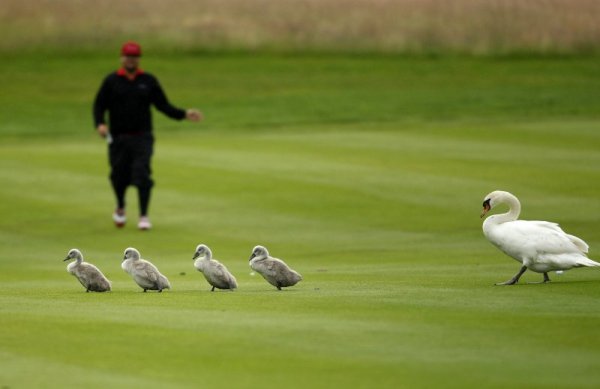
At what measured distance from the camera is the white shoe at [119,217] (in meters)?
21.8

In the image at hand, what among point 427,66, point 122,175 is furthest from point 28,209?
point 427,66

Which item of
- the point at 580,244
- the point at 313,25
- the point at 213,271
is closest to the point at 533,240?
the point at 580,244

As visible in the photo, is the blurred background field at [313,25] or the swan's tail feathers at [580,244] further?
the blurred background field at [313,25]

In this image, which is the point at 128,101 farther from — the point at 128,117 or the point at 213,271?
the point at 213,271

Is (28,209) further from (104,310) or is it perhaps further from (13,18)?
(13,18)

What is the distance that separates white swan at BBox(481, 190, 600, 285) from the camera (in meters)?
13.4

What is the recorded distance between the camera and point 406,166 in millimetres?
25812

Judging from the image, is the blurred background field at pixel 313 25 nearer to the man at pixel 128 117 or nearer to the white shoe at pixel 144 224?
the man at pixel 128 117

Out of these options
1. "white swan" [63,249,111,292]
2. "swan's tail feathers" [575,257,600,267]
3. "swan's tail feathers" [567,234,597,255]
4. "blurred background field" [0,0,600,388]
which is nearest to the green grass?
"blurred background field" [0,0,600,388]

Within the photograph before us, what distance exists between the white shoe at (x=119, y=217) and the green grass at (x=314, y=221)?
1.09 ft

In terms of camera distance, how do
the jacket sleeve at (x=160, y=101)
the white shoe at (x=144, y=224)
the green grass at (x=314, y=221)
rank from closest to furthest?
the green grass at (x=314, y=221) → the white shoe at (x=144, y=224) → the jacket sleeve at (x=160, y=101)

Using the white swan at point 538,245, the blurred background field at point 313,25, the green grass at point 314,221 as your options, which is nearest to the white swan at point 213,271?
the green grass at point 314,221

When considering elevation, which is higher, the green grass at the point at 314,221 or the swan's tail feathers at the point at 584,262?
the swan's tail feathers at the point at 584,262

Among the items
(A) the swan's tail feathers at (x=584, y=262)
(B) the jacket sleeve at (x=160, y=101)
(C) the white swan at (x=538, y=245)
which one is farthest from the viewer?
(B) the jacket sleeve at (x=160, y=101)
